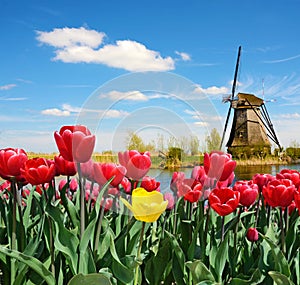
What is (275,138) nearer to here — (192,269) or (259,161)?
(259,161)

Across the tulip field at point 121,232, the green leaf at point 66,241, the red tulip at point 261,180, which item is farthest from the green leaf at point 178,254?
the red tulip at point 261,180

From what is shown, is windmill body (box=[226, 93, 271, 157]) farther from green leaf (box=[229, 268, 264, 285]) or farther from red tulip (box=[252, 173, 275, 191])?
green leaf (box=[229, 268, 264, 285])

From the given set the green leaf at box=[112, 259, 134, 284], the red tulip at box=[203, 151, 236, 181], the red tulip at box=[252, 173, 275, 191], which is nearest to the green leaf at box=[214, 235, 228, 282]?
the red tulip at box=[203, 151, 236, 181]

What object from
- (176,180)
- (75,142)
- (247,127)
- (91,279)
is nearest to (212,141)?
(176,180)

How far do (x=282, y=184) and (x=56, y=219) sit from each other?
951mm

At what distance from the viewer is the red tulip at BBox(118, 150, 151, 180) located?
5.26 ft

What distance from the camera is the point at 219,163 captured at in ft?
5.61

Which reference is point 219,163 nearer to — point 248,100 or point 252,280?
point 252,280

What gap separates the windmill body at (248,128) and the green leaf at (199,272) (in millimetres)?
26678

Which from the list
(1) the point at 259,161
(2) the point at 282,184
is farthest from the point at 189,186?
(1) the point at 259,161

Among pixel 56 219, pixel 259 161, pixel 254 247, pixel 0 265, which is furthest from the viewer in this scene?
pixel 259 161

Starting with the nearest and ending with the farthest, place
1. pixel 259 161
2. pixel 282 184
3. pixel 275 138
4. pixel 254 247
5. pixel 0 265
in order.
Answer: pixel 0 265 < pixel 282 184 < pixel 254 247 < pixel 259 161 < pixel 275 138

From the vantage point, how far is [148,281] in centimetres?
178

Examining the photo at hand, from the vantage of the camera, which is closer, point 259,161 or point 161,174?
point 161,174
